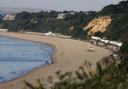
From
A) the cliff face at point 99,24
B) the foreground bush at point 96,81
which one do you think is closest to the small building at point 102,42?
the cliff face at point 99,24

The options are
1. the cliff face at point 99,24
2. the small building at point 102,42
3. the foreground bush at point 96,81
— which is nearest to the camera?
the foreground bush at point 96,81

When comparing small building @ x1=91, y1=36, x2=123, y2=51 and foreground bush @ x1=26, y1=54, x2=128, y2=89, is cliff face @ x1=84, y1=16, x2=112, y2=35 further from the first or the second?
foreground bush @ x1=26, y1=54, x2=128, y2=89

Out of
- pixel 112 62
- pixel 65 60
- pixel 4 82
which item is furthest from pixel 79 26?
pixel 112 62

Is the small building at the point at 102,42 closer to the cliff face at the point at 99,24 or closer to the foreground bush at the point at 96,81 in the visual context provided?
the cliff face at the point at 99,24

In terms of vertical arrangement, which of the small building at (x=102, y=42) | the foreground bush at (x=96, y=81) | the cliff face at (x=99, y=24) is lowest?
the small building at (x=102, y=42)

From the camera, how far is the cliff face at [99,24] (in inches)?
2670

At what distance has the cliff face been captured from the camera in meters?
67.8

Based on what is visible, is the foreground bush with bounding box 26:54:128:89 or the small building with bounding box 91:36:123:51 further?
the small building with bounding box 91:36:123:51

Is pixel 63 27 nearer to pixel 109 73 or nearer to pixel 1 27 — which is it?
pixel 1 27

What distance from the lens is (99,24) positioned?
6844cm

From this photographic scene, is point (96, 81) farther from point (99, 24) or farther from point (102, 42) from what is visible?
point (99, 24)

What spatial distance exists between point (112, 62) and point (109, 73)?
28.4 inches

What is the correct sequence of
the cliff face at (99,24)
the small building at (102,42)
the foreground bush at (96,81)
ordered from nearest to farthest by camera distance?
the foreground bush at (96,81)
the small building at (102,42)
the cliff face at (99,24)

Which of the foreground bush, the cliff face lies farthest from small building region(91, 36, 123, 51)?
the foreground bush
